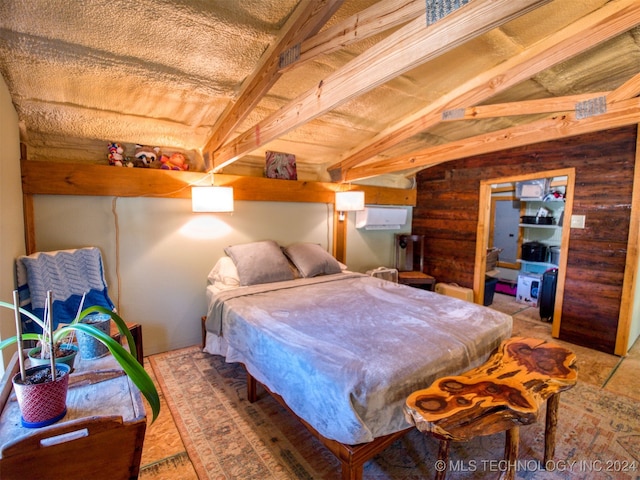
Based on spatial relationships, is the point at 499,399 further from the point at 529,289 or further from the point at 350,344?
the point at 529,289

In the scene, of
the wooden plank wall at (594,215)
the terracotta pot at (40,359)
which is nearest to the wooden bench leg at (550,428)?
the wooden plank wall at (594,215)

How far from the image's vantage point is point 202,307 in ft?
9.48

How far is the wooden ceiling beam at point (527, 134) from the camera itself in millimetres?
1880

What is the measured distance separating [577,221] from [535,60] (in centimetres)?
195

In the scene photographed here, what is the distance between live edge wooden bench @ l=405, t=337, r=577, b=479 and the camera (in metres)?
1.09

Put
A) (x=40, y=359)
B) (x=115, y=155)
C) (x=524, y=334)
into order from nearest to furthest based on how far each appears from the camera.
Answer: (x=40, y=359), (x=115, y=155), (x=524, y=334)

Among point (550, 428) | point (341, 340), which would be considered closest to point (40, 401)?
point (341, 340)

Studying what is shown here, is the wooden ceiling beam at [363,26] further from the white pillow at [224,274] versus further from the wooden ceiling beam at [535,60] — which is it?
the white pillow at [224,274]

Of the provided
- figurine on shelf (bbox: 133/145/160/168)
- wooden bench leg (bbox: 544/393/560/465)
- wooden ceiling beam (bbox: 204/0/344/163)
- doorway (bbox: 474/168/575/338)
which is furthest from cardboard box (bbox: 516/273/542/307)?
figurine on shelf (bbox: 133/145/160/168)

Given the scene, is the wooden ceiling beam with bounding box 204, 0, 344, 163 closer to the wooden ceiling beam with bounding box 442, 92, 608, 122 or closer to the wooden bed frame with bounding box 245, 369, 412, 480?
the wooden ceiling beam with bounding box 442, 92, 608, 122

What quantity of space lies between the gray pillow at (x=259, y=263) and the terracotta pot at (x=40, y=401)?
181cm

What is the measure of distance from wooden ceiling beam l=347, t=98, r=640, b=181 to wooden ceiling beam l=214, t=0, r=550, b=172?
5.65 ft

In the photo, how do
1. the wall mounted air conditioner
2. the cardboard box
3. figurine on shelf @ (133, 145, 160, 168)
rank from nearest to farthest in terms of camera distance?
figurine on shelf @ (133, 145, 160, 168) → the wall mounted air conditioner → the cardboard box

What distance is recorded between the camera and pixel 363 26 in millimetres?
1266
